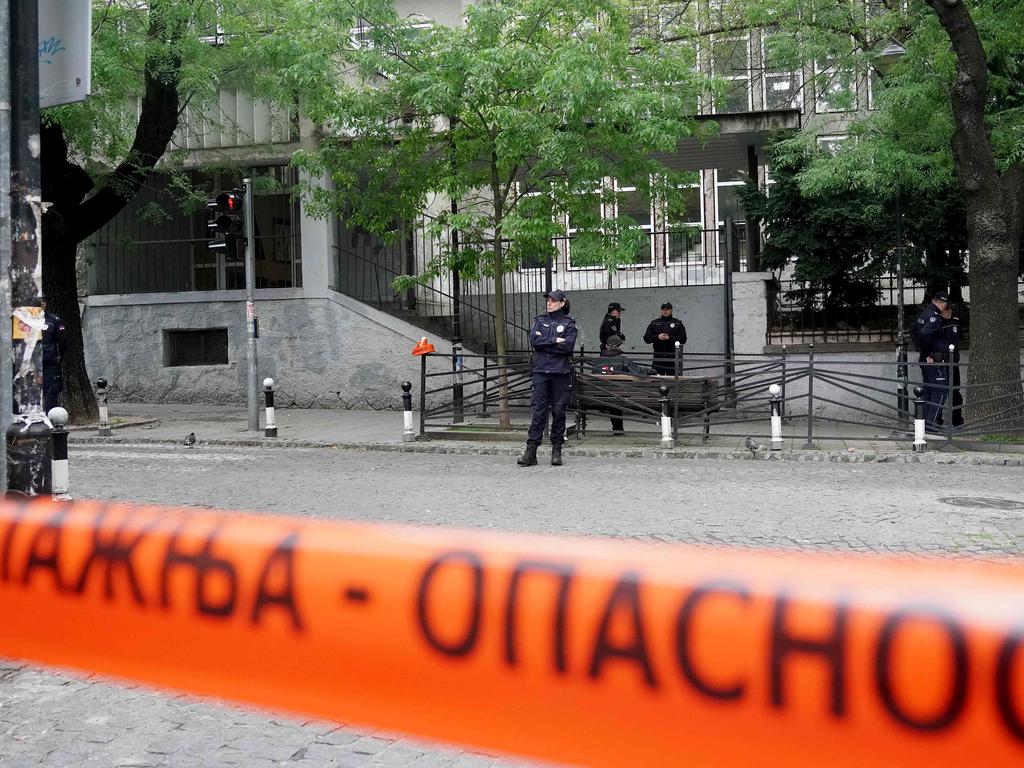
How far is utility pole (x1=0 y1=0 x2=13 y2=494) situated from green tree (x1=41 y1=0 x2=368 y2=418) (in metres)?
9.51

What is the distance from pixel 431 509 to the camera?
29.0 feet

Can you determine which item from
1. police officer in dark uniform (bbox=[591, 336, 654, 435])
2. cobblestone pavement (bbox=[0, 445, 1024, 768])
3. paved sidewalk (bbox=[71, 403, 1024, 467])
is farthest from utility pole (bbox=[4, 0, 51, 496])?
police officer in dark uniform (bbox=[591, 336, 654, 435])

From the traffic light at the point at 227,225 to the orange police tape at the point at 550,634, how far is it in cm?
1396

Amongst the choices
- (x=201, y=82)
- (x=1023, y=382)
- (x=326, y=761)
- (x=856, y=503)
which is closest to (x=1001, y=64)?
(x=1023, y=382)

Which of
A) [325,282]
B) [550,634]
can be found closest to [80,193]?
[325,282]

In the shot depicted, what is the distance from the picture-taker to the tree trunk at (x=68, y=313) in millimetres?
16812

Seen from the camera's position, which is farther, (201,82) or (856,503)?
(201,82)

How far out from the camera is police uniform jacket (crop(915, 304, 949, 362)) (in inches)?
604

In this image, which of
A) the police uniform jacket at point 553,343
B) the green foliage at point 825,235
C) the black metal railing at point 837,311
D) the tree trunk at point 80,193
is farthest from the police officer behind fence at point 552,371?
the tree trunk at point 80,193

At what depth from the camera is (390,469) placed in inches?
469

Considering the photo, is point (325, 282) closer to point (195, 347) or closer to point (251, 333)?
point (195, 347)

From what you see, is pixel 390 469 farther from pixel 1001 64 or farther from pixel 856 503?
pixel 1001 64

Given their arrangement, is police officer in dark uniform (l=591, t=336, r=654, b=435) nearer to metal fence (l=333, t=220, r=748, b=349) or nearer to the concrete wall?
metal fence (l=333, t=220, r=748, b=349)

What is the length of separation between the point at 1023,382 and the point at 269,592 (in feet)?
44.2
